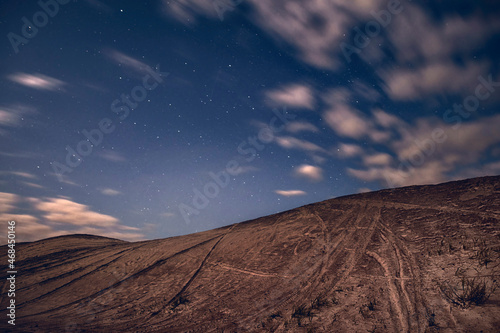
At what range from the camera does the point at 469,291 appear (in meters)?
6.69

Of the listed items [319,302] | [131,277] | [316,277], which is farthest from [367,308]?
[131,277]

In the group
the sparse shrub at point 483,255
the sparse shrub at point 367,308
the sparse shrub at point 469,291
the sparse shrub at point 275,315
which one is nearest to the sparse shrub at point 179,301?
the sparse shrub at point 275,315

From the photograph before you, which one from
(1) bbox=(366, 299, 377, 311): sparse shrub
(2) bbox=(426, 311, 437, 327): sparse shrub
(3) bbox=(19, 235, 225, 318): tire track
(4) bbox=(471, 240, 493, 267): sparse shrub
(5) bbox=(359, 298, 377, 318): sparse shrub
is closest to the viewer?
(2) bbox=(426, 311, 437, 327): sparse shrub

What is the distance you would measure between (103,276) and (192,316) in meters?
11.6

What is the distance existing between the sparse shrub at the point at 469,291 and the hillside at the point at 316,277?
42 millimetres

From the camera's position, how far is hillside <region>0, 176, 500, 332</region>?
7059mm

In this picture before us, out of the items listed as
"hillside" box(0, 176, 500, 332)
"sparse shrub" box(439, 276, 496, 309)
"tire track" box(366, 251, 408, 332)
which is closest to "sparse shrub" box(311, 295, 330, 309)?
"hillside" box(0, 176, 500, 332)

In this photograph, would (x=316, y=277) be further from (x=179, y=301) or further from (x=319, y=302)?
(x=179, y=301)

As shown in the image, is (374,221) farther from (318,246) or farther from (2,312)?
(2,312)

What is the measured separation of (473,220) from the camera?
431 inches

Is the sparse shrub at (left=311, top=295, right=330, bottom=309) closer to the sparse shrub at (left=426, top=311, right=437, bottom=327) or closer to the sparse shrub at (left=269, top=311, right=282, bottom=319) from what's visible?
the sparse shrub at (left=269, top=311, right=282, bottom=319)

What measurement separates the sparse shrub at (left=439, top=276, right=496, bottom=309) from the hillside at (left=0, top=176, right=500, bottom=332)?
0.14 ft

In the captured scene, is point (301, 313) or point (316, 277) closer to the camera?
point (301, 313)

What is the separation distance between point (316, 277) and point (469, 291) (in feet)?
16.2
